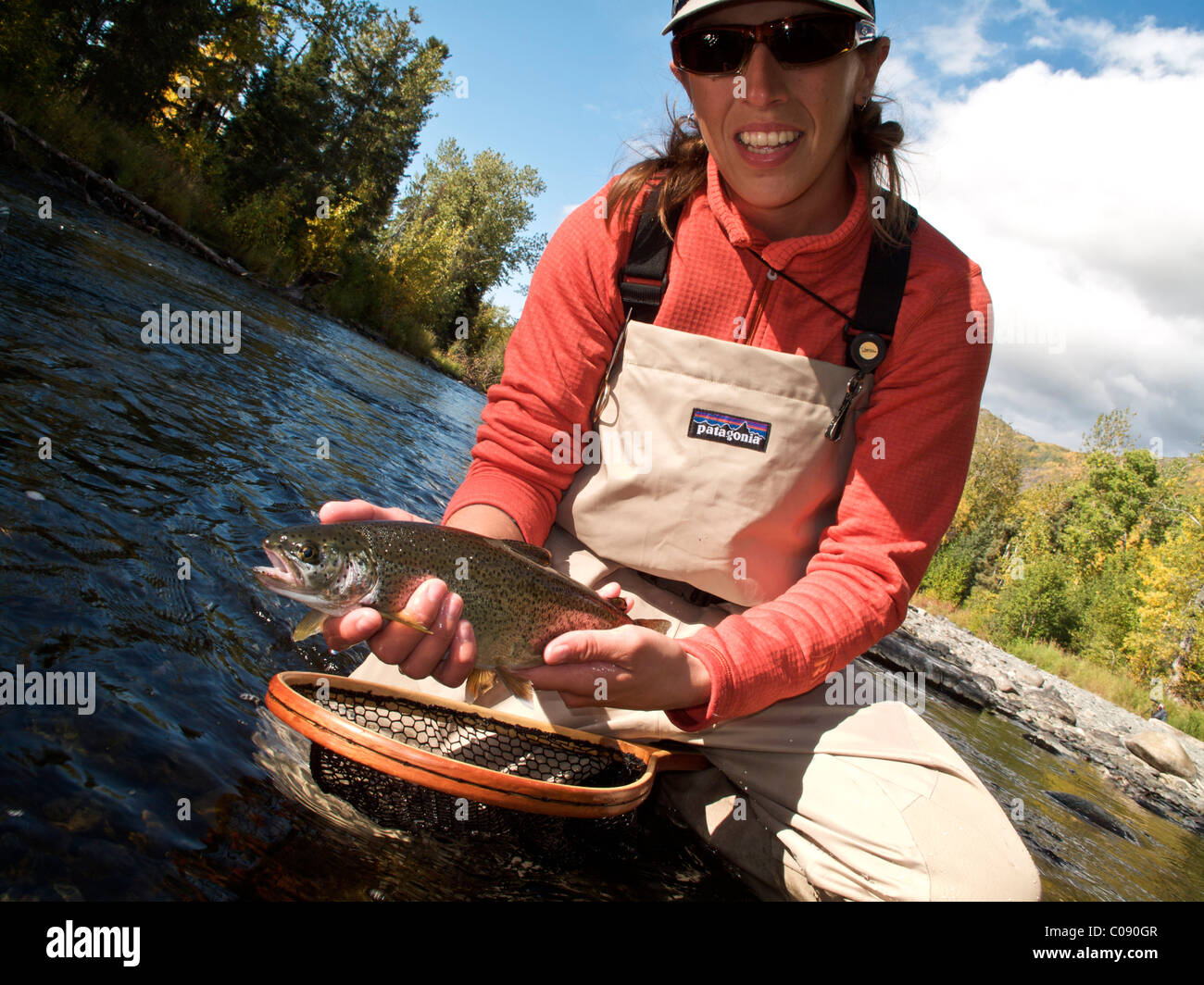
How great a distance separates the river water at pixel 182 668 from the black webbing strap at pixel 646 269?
2.29 metres

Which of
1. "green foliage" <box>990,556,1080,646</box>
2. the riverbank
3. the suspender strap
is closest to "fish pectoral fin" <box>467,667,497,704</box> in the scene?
the suspender strap

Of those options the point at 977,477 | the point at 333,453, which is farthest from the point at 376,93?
the point at 977,477

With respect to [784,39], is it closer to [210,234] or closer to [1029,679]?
[1029,679]

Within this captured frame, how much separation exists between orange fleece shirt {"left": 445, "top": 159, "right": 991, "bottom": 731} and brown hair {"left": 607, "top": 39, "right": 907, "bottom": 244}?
0.08 m

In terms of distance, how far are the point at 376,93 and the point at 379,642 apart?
145 ft

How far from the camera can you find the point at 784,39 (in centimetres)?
283

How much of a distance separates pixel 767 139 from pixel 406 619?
2.23 metres

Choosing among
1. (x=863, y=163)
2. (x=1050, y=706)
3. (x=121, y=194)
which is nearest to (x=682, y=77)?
(x=863, y=163)

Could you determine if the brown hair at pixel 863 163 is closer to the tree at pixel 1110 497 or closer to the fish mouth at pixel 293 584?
the fish mouth at pixel 293 584

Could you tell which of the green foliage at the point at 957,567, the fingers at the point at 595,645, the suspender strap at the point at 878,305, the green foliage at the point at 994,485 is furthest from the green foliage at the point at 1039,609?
the fingers at the point at 595,645

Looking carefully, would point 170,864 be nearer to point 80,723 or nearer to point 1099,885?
point 80,723

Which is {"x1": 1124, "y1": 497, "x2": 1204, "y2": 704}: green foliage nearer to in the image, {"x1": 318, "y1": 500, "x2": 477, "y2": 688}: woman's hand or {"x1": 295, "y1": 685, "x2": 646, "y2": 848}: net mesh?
{"x1": 295, "y1": 685, "x2": 646, "y2": 848}: net mesh

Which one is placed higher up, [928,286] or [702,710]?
[928,286]
